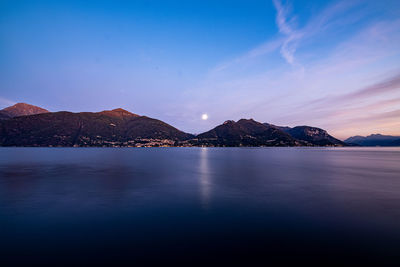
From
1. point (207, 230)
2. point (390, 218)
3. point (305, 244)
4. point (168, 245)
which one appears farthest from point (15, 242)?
point (390, 218)

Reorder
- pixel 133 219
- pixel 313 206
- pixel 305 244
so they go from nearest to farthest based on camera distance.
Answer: pixel 305 244
pixel 133 219
pixel 313 206

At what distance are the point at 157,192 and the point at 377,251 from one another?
2397 centimetres

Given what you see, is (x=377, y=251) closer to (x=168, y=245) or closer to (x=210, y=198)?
(x=168, y=245)

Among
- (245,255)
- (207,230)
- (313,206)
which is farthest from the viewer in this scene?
(313,206)

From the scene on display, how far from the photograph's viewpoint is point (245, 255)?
459 inches

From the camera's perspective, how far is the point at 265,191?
29.6 m

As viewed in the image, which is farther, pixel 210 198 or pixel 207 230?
pixel 210 198

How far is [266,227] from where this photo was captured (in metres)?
16.1

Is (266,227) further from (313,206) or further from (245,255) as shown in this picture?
(313,206)

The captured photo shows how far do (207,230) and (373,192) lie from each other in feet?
92.1

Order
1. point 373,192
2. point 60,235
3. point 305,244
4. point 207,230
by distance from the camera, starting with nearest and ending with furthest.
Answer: point 305,244
point 60,235
point 207,230
point 373,192

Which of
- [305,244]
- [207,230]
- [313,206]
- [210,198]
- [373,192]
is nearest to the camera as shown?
[305,244]

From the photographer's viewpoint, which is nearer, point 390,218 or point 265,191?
point 390,218

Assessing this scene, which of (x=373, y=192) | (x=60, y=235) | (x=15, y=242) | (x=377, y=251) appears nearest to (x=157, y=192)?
(x=60, y=235)
